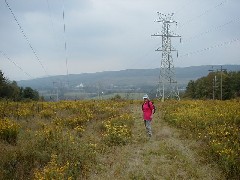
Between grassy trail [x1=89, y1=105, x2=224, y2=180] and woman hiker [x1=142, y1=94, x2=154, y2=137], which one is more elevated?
woman hiker [x1=142, y1=94, x2=154, y2=137]

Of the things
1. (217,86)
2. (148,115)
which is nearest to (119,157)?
(148,115)

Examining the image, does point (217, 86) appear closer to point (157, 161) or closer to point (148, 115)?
point (148, 115)

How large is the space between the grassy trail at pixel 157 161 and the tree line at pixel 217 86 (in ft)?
215

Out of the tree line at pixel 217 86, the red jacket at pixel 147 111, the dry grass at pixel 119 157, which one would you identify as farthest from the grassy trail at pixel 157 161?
the tree line at pixel 217 86

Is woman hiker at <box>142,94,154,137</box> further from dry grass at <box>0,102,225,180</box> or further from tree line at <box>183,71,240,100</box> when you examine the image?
tree line at <box>183,71,240,100</box>

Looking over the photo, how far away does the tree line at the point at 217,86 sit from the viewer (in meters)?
92.7

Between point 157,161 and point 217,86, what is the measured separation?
265ft

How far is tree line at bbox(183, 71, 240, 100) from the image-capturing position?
92.7 meters

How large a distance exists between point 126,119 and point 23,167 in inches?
399

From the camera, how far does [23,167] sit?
41.4 ft

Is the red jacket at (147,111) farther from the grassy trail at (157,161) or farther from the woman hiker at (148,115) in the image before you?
the grassy trail at (157,161)

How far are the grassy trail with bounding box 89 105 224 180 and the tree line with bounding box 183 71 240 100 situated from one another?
215 ft

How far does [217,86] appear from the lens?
91.1 meters

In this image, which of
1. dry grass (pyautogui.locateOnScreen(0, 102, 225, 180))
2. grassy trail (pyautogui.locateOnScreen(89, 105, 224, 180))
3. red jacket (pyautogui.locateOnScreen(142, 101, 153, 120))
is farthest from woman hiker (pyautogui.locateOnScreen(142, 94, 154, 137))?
dry grass (pyautogui.locateOnScreen(0, 102, 225, 180))
